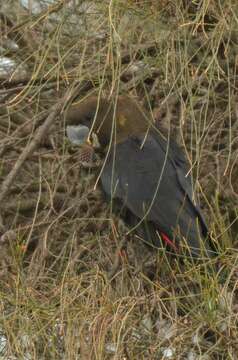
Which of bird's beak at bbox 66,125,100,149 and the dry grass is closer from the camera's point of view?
the dry grass

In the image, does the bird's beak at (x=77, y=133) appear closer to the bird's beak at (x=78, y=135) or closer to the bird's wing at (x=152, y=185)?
the bird's beak at (x=78, y=135)

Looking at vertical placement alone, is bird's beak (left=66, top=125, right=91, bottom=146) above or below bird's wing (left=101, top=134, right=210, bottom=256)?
above

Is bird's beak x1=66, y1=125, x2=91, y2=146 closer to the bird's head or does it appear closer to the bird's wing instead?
the bird's head

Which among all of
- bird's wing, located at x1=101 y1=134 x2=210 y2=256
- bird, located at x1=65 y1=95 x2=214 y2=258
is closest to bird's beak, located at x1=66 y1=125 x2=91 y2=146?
bird, located at x1=65 y1=95 x2=214 y2=258

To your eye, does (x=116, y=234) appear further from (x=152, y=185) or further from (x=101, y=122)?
(x=101, y=122)

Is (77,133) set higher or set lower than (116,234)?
higher

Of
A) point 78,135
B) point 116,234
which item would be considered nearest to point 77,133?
point 78,135

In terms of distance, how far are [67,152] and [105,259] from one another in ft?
1.42

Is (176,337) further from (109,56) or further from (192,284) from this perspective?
(109,56)

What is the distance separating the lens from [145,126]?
340 cm

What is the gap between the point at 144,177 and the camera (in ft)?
10.7

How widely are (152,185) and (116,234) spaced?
25 cm

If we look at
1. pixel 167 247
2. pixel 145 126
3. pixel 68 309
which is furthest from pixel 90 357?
pixel 145 126

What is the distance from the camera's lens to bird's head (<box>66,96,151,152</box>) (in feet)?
10.6
